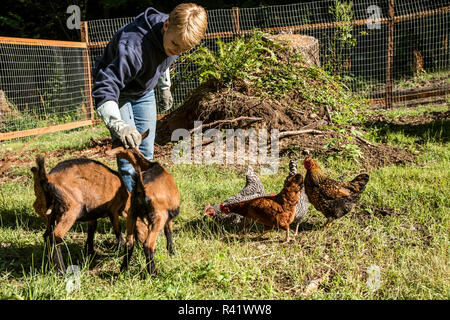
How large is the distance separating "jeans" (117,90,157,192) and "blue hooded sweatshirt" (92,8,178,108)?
0.34 feet

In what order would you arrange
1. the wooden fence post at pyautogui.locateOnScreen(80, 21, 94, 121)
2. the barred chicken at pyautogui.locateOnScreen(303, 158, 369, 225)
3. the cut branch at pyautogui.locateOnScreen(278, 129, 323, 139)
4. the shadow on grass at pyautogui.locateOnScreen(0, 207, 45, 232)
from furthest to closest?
the wooden fence post at pyautogui.locateOnScreen(80, 21, 94, 121), the cut branch at pyautogui.locateOnScreen(278, 129, 323, 139), the shadow on grass at pyautogui.locateOnScreen(0, 207, 45, 232), the barred chicken at pyautogui.locateOnScreen(303, 158, 369, 225)

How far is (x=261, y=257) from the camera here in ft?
10.7

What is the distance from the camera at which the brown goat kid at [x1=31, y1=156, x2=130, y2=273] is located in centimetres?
262

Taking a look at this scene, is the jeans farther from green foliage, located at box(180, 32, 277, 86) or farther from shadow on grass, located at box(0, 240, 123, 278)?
green foliage, located at box(180, 32, 277, 86)

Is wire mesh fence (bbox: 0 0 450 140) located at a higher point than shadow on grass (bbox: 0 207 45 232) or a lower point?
higher

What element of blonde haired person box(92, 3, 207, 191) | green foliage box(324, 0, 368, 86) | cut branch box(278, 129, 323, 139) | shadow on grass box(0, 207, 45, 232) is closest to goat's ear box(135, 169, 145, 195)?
blonde haired person box(92, 3, 207, 191)

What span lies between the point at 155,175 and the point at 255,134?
3939 mm

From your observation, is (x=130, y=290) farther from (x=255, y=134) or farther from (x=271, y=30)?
(x=271, y=30)

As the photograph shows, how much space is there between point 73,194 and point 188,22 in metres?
1.48

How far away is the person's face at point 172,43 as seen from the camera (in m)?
2.99

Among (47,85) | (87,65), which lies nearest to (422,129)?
(87,65)

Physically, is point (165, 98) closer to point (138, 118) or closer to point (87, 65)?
point (138, 118)

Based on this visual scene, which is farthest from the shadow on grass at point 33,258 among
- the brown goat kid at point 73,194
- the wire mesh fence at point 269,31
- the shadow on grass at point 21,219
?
the wire mesh fence at point 269,31
